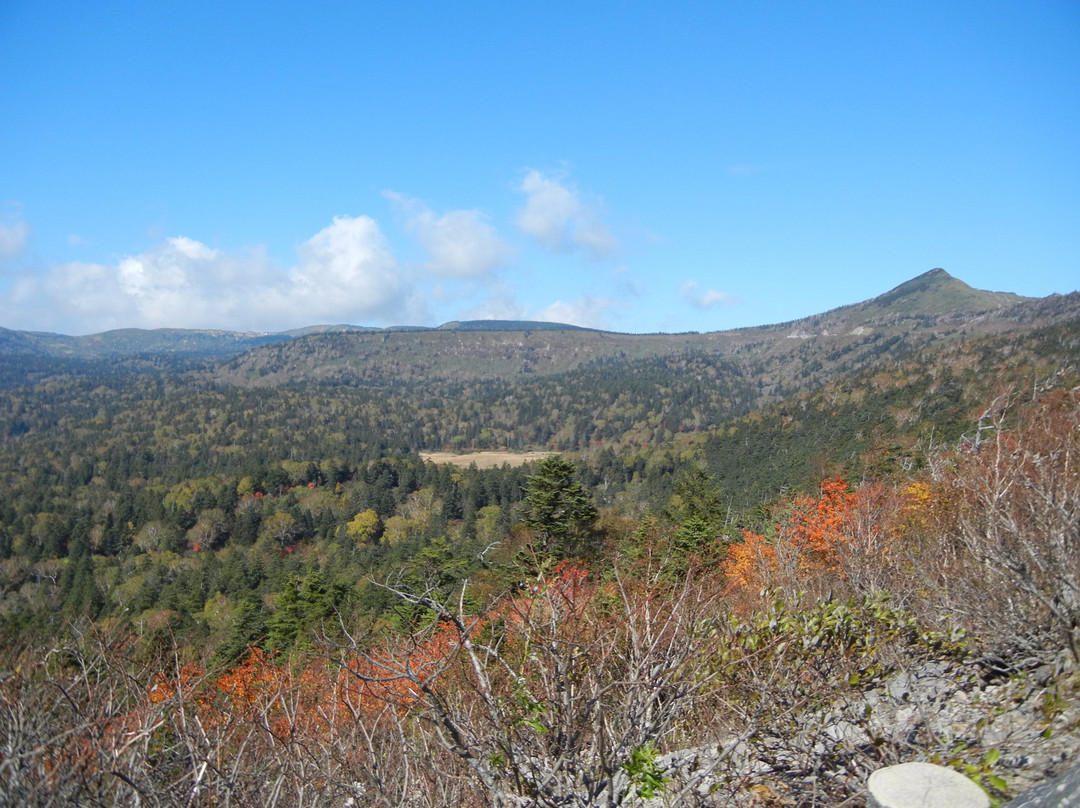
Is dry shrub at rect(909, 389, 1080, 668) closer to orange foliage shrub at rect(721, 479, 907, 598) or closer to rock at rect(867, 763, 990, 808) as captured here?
orange foliage shrub at rect(721, 479, 907, 598)

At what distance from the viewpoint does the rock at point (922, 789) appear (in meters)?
3.09

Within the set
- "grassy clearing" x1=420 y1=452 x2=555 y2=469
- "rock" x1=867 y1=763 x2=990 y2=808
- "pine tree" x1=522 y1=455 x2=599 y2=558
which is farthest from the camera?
"grassy clearing" x1=420 y1=452 x2=555 y2=469

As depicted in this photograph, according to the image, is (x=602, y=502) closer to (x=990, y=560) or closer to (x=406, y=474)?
(x=406, y=474)

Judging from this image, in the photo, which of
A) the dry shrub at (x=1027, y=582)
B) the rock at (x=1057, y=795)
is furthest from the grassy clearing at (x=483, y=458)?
the rock at (x=1057, y=795)

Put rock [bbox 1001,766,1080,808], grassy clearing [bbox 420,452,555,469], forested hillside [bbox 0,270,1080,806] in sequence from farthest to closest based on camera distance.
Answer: grassy clearing [bbox 420,452,555,469]
forested hillside [bbox 0,270,1080,806]
rock [bbox 1001,766,1080,808]

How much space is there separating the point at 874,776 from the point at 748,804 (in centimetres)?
175

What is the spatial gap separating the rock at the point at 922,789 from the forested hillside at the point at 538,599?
0.82 metres

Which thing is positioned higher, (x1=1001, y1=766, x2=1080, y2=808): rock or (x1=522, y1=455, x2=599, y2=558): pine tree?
(x1=1001, y1=766, x2=1080, y2=808): rock

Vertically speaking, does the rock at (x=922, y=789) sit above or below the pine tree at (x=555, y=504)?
above

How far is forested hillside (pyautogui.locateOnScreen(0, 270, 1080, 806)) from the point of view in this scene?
4.25 metres

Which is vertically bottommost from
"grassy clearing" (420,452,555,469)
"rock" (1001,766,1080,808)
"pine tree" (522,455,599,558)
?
"grassy clearing" (420,452,555,469)

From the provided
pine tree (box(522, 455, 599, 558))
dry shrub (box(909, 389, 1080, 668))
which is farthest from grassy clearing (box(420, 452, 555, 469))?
dry shrub (box(909, 389, 1080, 668))

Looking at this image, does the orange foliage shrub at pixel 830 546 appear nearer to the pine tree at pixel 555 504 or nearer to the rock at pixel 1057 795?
the rock at pixel 1057 795

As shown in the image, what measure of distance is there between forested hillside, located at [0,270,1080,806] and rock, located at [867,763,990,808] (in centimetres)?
82
